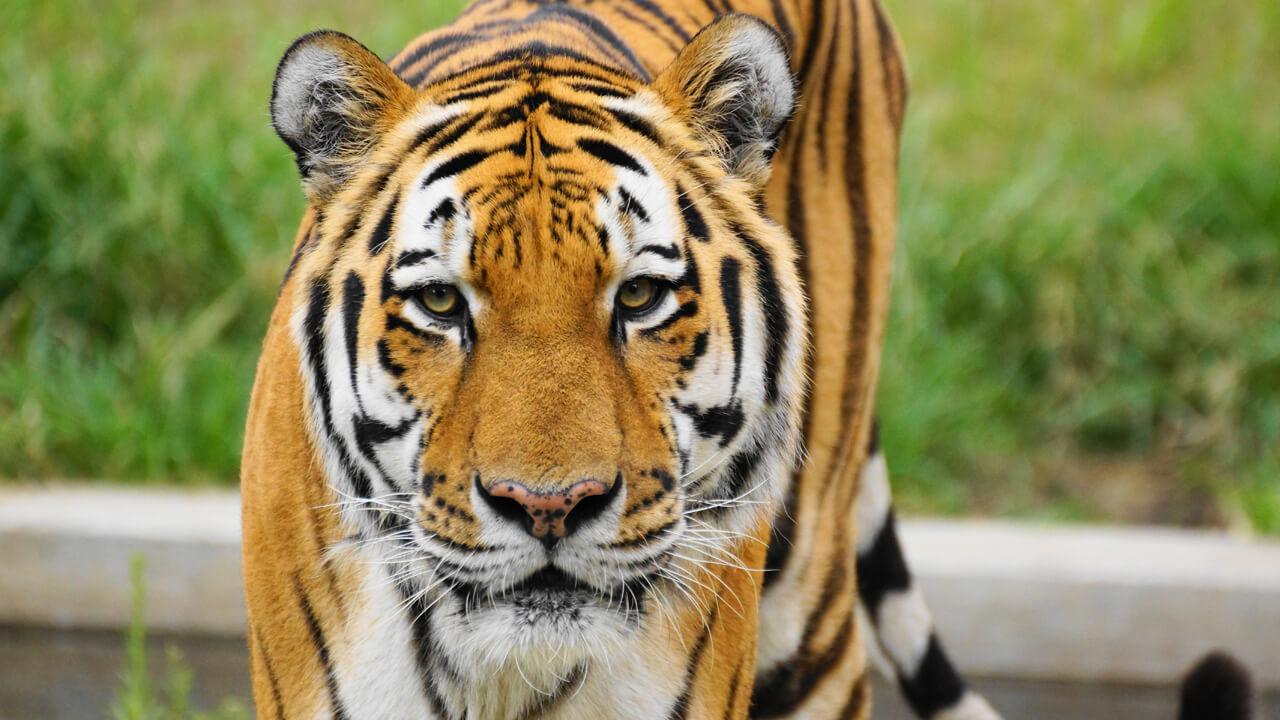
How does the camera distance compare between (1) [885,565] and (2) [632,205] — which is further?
(1) [885,565]

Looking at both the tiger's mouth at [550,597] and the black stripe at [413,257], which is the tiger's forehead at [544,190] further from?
the tiger's mouth at [550,597]

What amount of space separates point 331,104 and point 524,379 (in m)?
0.43

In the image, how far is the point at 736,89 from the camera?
1.55 metres

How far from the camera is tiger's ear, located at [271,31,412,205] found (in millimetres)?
1453

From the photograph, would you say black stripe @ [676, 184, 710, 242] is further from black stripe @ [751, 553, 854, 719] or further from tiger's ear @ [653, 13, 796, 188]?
black stripe @ [751, 553, 854, 719]

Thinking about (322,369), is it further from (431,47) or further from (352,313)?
(431,47)

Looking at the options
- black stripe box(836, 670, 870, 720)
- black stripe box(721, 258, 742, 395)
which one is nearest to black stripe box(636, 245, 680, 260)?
black stripe box(721, 258, 742, 395)

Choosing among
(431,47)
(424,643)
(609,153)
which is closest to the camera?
(609,153)

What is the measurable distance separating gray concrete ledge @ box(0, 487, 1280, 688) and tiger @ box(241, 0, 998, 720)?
177 centimetres

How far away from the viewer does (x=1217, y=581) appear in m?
3.34

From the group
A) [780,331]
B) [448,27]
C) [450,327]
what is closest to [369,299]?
[450,327]

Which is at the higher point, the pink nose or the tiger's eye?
the tiger's eye

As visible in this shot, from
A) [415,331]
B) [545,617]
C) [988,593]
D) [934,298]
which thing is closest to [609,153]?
[415,331]

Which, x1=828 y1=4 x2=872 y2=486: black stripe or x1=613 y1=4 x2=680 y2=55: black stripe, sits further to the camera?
x1=828 y1=4 x2=872 y2=486: black stripe
